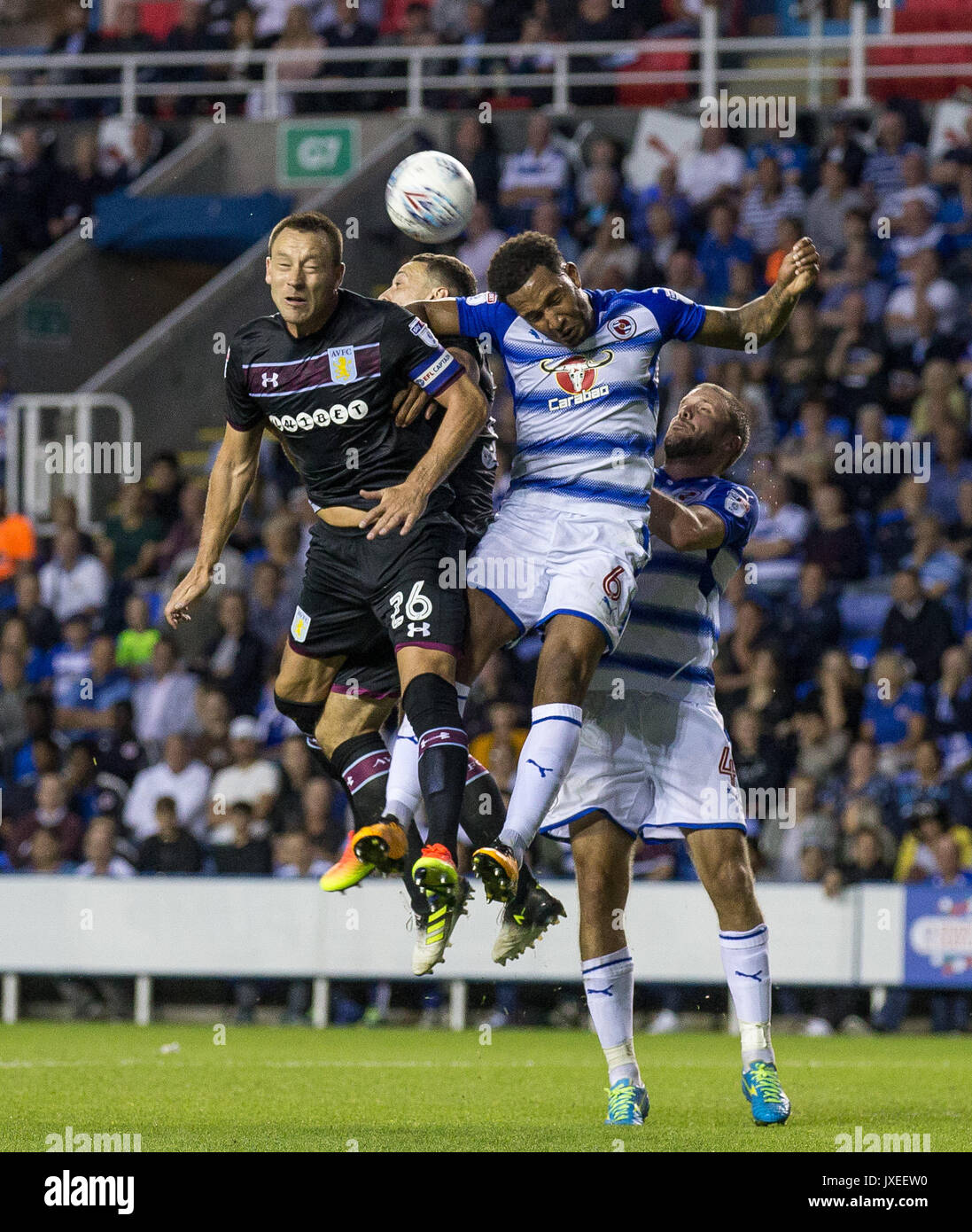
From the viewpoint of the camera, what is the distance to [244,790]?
1352 cm

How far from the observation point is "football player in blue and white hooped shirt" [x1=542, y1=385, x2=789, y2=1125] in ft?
24.3

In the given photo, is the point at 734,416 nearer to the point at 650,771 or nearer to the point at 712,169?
the point at 650,771

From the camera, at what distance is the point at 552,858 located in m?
13.1

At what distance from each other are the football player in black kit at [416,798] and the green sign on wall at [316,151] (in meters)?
10.7

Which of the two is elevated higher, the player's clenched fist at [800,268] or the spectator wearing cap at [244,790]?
the player's clenched fist at [800,268]

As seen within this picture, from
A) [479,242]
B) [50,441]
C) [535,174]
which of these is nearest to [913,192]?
[535,174]

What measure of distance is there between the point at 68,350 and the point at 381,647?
12314 mm

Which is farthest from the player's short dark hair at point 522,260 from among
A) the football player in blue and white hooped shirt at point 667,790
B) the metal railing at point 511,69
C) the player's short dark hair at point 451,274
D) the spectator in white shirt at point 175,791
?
the metal railing at point 511,69

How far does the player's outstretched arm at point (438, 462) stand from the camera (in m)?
6.76

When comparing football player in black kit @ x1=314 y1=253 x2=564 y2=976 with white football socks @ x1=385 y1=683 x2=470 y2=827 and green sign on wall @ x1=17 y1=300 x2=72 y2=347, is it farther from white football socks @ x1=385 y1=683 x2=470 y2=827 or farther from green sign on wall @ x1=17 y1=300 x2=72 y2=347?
green sign on wall @ x1=17 y1=300 x2=72 y2=347

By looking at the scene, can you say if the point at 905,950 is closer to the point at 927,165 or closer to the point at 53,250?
the point at 927,165

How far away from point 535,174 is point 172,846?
686cm

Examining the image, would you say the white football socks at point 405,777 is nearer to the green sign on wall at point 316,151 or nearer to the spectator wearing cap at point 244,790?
the spectator wearing cap at point 244,790

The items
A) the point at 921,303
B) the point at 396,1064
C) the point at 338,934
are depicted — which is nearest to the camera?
the point at 396,1064
